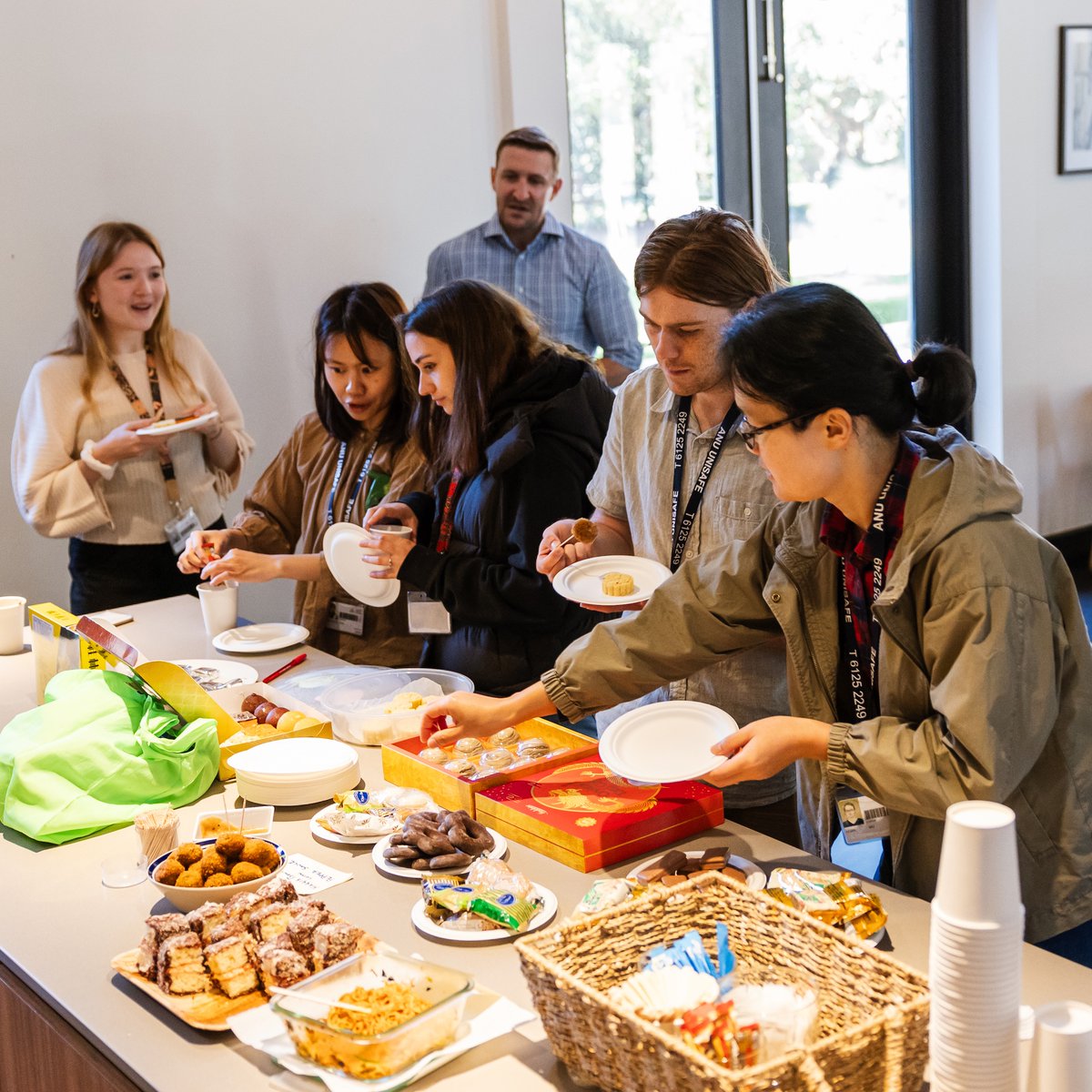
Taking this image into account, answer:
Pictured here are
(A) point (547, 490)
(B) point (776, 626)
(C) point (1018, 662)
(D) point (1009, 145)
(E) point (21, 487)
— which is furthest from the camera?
(D) point (1009, 145)

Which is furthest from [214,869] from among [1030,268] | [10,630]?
[1030,268]

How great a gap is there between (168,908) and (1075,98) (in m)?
6.12

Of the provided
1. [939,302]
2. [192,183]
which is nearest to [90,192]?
[192,183]

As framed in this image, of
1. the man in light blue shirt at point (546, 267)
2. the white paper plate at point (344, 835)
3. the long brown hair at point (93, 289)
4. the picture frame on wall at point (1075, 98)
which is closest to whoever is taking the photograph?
the white paper plate at point (344, 835)

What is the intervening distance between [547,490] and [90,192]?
109 inches

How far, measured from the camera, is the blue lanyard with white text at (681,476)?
217 cm

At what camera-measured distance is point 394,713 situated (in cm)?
226

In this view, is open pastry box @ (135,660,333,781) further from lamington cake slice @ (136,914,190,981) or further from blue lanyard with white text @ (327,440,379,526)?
blue lanyard with white text @ (327,440,379,526)

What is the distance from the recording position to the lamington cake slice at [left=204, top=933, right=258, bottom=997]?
4.75ft

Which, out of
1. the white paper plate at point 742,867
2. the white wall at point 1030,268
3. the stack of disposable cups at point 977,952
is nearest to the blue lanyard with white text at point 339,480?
the white paper plate at point 742,867

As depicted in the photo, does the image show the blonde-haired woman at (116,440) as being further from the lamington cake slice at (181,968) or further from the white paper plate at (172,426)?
the lamington cake slice at (181,968)

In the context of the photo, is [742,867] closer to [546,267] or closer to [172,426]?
[172,426]

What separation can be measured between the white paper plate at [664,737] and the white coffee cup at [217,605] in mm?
1518

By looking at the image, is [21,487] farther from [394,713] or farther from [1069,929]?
[1069,929]
